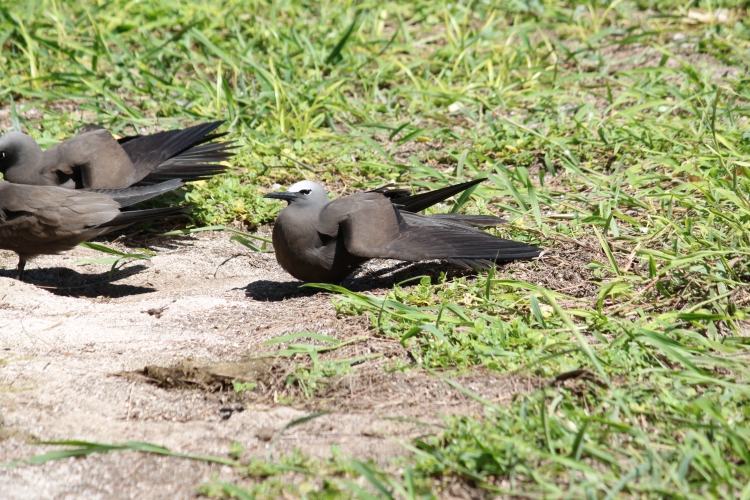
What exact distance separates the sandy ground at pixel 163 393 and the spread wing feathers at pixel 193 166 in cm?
124

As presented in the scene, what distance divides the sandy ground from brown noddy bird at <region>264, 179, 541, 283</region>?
0.73ft

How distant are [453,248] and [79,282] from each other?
2.42 metres

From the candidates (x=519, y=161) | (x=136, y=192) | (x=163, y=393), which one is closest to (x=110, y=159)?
(x=136, y=192)

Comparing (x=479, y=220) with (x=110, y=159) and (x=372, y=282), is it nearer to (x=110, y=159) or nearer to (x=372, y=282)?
(x=372, y=282)

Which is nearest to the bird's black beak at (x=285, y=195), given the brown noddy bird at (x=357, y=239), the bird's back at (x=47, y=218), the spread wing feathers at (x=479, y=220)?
the brown noddy bird at (x=357, y=239)

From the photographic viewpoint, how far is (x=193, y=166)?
5723mm

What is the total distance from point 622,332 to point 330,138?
343 centimetres

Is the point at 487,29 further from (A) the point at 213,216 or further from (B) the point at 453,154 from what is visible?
(A) the point at 213,216

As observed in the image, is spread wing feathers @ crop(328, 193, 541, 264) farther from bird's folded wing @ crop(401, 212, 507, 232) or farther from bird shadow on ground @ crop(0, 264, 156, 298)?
bird shadow on ground @ crop(0, 264, 156, 298)

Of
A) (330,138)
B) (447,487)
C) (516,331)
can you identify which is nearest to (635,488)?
(447,487)

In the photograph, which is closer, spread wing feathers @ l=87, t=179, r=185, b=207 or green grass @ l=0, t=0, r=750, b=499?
green grass @ l=0, t=0, r=750, b=499

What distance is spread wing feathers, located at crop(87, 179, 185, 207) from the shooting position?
5062 millimetres

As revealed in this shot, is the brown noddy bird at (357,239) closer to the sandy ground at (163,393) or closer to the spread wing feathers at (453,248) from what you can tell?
the spread wing feathers at (453,248)

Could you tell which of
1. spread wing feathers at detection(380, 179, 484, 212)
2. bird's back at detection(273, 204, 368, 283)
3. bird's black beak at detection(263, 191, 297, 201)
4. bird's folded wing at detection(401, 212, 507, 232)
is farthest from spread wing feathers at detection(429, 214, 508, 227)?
bird's black beak at detection(263, 191, 297, 201)
